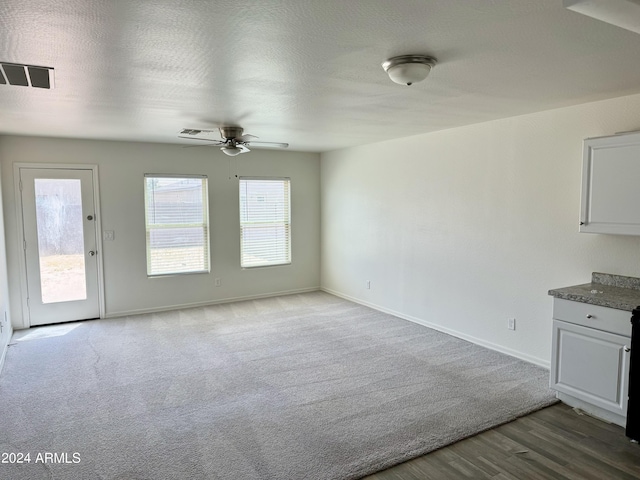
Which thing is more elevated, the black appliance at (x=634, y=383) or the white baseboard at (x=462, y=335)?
the black appliance at (x=634, y=383)

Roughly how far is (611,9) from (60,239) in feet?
20.1

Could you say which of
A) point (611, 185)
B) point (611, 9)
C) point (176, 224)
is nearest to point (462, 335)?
point (611, 185)

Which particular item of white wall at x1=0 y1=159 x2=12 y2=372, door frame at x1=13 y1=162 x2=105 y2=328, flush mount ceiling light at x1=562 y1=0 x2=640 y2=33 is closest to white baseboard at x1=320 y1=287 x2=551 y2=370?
flush mount ceiling light at x1=562 y1=0 x2=640 y2=33

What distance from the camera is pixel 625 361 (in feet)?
9.34

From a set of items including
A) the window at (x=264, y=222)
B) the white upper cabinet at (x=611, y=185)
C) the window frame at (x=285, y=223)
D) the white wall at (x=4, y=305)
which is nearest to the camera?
the white upper cabinet at (x=611, y=185)

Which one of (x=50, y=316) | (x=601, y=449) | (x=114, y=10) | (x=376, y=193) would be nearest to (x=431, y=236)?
(x=376, y=193)

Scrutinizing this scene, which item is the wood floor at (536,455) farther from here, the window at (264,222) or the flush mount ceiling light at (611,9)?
the window at (264,222)

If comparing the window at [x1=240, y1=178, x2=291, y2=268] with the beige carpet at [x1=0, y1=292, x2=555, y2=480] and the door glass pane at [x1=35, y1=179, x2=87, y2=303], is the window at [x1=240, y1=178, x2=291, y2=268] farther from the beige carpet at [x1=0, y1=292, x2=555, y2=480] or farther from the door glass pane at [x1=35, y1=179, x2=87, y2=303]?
the door glass pane at [x1=35, y1=179, x2=87, y2=303]

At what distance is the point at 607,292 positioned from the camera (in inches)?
126

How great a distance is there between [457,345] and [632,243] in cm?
202

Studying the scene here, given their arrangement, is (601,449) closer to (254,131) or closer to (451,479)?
(451,479)

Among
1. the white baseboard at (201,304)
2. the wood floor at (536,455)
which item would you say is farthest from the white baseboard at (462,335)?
the wood floor at (536,455)

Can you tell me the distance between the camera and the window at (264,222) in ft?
22.5

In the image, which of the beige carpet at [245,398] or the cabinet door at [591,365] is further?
the cabinet door at [591,365]
